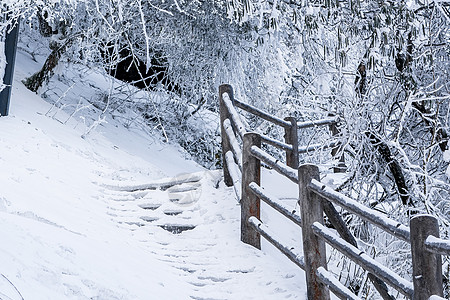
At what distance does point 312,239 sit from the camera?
185 inches

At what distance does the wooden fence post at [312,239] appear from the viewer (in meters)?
4.68

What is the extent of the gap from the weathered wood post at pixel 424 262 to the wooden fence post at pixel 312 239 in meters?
1.41

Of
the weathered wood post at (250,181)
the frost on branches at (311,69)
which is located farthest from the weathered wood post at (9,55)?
the weathered wood post at (250,181)

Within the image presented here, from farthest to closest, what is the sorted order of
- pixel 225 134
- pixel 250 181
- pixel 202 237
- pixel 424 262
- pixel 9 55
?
pixel 9 55 → pixel 225 134 → pixel 202 237 → pixel 250 181 → pixel 424 262

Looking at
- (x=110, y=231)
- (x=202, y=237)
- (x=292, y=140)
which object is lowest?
(x=202, y=237)

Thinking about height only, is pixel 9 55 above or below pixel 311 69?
above

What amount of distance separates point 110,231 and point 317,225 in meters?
2.50

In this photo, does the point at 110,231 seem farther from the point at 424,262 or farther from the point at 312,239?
the point at 424,262

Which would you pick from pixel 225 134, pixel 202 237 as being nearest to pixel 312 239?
pixel 202 237

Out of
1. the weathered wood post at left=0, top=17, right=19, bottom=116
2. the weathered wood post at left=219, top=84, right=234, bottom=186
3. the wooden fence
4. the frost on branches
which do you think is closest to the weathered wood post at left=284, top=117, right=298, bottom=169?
the wooden fence

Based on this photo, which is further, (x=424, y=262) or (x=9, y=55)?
(x=9, y=55)

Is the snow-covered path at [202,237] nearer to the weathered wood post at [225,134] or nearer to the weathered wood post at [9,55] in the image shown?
the weathered wood post at [225,134]

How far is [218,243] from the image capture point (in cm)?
646

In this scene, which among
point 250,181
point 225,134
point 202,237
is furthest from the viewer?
point 225,134
